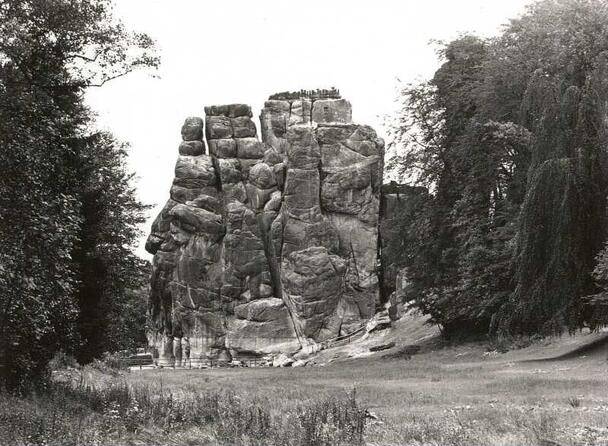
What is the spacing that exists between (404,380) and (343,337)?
3923 centimetres

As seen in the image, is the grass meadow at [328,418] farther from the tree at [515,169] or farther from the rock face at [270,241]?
the rock face at [270,241]

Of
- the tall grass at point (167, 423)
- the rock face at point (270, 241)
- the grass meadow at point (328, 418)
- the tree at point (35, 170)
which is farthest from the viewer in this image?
the rock face at point (270, 241)

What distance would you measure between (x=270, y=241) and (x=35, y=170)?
5454 centimetres

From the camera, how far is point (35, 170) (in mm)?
12672

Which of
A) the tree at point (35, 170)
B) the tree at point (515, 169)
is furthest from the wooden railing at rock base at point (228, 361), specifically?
the tree at point (35, 170)

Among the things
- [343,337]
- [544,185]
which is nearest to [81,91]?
[544,185]

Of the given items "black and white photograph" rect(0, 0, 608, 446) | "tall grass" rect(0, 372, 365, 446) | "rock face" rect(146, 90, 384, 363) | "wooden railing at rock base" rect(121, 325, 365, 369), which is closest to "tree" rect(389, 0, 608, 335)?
"black and white photograph" rect(0, 0, 608, 446)

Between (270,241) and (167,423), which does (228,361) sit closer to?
(270,241)

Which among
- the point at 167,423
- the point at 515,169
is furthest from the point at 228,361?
the point at 167,423

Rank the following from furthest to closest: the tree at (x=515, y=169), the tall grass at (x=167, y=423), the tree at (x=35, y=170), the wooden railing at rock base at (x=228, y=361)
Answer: the wooden railing at rock base at (x=228, y=361)
the tree at (x=515, y=169)
the tree at (x=35, y=170)
the tall grass at (x=167, y=423)

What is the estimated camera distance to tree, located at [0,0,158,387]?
12.1 m

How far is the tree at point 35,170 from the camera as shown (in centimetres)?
1210

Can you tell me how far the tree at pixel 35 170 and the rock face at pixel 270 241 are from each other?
149 feet

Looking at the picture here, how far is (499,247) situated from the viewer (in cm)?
3434
